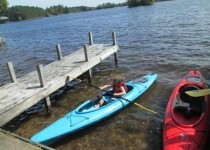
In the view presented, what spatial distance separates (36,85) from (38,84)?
4.2 inches

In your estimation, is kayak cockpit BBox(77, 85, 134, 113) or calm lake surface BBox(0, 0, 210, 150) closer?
calm lake surface BBox(0, 0, 210, 150)

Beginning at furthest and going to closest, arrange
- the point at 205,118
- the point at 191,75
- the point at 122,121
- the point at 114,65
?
the point at 114,65 → the point at 191,75 → the point at 122,121 → the point at 205,118

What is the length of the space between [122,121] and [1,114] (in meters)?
3.93

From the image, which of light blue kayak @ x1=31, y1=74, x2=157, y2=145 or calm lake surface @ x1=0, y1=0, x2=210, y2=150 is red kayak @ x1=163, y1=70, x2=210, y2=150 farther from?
light blue kayak @ x1=31, y1=74, x2=157, y2=145

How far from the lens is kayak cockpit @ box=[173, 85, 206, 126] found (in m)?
7.84

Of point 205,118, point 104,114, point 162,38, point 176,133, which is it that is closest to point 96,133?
point 104,114

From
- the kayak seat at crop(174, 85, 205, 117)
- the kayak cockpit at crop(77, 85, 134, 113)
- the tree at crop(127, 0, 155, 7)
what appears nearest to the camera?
the kayak seat at crop(174, 85, 205, 117)

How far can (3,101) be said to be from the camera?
9.03m

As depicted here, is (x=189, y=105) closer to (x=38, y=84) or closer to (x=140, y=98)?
(x=140, y=98)

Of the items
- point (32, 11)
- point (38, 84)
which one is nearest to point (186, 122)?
point (38, 84)

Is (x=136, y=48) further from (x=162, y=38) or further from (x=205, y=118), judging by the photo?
(x=205, y=118)

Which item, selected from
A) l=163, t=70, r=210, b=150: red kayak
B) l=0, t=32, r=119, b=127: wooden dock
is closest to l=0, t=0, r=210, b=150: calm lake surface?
l=163, t=70, r=210, b=150: red kayak

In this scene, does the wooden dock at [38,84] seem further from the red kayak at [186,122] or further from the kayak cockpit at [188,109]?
the kayak cockpit at [188,109]

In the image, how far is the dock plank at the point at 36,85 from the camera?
8.64 m
